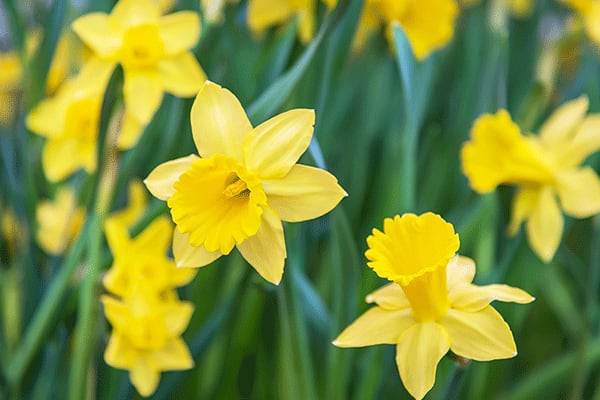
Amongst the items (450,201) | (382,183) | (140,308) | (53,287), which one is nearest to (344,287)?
(140,308)

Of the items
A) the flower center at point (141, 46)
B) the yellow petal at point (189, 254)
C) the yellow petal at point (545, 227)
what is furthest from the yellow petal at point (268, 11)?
the yellow petal at point (189, 254)

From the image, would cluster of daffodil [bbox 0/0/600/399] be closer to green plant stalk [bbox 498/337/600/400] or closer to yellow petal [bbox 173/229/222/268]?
yellow petal [bbox 173/229/222/268]

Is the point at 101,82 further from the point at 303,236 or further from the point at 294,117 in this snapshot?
the point at 294,117

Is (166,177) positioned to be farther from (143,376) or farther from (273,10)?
(273,10)

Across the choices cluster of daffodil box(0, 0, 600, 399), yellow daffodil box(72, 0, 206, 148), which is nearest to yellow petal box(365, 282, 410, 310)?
cluster of daffodil box(0, 0, 600, 399)

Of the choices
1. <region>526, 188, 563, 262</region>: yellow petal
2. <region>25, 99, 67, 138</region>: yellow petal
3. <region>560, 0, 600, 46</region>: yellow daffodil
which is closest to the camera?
<region>526, 188, 563, 262</region>: yellow petal

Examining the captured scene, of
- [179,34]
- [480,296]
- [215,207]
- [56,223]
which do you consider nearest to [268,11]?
[179,34]

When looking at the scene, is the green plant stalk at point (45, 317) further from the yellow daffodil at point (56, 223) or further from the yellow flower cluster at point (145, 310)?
the yellow daffodil at point (56, 223)
